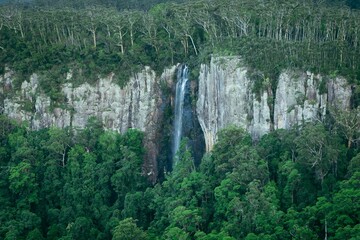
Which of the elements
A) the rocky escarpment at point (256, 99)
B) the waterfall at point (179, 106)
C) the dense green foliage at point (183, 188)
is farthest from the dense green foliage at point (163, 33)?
the dense green foliage at point (183, 188)

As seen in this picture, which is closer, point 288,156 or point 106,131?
point 288,156

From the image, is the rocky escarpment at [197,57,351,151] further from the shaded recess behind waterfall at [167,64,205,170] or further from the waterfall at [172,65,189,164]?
the waterfall at [172,65,189,164]

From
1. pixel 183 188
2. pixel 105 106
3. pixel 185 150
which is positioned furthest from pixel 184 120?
pixel 183 188

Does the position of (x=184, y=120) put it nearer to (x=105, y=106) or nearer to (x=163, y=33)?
(x=105, y=106)

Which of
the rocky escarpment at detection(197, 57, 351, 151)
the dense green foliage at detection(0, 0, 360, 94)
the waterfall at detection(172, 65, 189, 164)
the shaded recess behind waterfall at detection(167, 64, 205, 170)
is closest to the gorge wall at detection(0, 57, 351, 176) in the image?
the rocky escarpment at detection(197, 57, 351, 151)

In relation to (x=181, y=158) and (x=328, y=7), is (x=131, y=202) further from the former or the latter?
(x=328, y=7)

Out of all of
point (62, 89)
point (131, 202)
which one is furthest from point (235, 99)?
point (62, 89)
